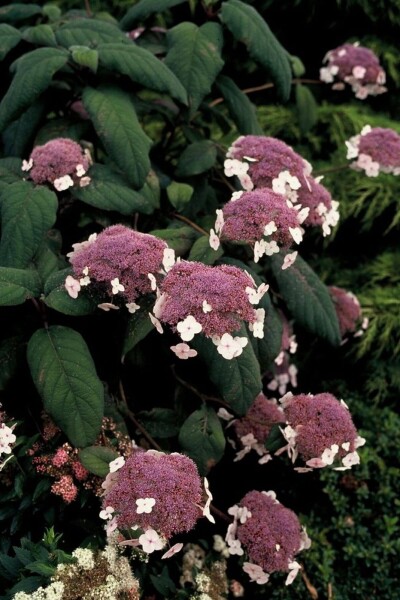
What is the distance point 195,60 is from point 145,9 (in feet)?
0.96

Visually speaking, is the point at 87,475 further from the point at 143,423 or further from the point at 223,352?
the point at 223,352

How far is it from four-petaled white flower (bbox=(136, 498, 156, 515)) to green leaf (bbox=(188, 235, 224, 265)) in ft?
1.83

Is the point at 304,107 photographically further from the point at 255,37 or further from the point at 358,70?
the point at 255,37

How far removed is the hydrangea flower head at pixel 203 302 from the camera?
1243mm

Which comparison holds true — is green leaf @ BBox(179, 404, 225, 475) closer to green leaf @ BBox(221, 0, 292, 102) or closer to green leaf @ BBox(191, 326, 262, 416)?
green leaf @ BBox(191, 326, 262, 416)

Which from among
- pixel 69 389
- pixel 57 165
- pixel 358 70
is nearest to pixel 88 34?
pixel 57 165

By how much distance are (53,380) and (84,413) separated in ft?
0.31

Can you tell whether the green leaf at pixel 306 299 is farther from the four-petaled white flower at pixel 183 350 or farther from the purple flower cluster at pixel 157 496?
the purple flower cluster at pixel 157 496

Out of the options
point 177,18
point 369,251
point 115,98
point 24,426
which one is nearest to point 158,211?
point 115,98

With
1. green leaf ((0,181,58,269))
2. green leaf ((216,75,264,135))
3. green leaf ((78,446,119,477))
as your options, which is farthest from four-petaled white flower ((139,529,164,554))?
green leaf ((216,75,264,135))

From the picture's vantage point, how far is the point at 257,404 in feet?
6.07

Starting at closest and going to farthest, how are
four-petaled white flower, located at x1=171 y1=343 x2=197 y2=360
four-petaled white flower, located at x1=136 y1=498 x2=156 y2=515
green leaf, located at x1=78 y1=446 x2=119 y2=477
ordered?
four-petaled white flower, located at x1=136 y1=498 x2=156 y2=515 → four-petaled white flower, located at x1=171 y1=343 x2=197 y2=360 → green leaf, located at x1=78 y1=446 x2=119 y2=477

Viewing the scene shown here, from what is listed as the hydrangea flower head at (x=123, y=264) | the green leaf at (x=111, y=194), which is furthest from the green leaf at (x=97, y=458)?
the green leaf at (x=111, y=194)

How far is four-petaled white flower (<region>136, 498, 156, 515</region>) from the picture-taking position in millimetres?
1187
